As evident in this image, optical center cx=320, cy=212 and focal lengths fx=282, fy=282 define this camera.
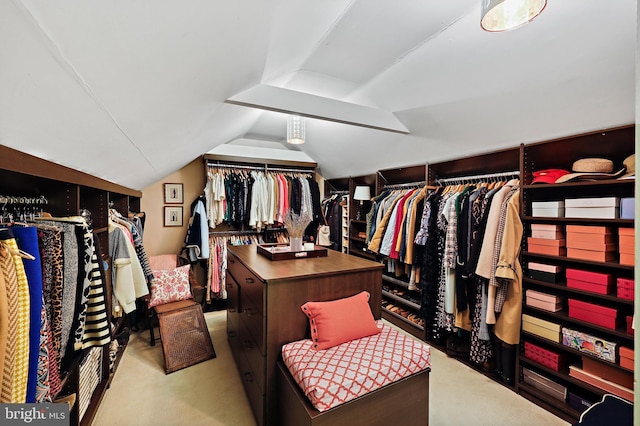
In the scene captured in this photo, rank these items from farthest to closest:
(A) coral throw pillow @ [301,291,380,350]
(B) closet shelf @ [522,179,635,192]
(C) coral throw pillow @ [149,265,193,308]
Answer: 1. (C) coral throw pillow @ [149,265,193,308]
2. (B) closet shelf @ [522,179,635,192]
3. (A) coral throw pillow @ [301,291,380,350]

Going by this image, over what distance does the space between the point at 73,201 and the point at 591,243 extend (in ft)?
10.0

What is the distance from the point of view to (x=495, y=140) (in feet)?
7.64

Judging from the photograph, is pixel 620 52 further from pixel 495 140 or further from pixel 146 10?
pixel 146 10

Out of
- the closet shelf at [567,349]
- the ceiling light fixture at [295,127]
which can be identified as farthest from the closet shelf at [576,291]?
the ceiling light fixture at [295,127]

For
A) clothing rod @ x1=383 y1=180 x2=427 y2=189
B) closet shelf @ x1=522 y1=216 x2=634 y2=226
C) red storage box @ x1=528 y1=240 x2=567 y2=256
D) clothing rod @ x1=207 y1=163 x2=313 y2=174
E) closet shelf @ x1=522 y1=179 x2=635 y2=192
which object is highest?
clothing rod @ x1=207 y1=163 x2=313 y2=174

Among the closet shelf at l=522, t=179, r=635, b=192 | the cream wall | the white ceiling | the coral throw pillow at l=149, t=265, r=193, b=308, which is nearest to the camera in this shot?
the white ceiling

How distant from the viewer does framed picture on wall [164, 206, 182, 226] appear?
381 centimetres

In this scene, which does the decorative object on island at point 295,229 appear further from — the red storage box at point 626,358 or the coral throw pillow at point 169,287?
the red storage box at point 626,358

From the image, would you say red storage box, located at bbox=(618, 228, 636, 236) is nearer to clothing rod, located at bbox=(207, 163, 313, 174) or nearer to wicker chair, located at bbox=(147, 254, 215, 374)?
→ wicker chair, located at bbox=(147, 254, 215, 374)

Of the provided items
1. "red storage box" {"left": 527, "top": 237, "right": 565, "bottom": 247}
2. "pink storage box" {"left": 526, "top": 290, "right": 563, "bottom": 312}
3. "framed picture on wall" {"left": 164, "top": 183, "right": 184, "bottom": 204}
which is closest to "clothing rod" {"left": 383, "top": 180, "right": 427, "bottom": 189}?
"red storage box" {"left": 527, "top": 237, "right": 565, "bottom": 247}

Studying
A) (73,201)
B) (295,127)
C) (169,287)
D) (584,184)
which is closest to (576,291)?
(584,184)

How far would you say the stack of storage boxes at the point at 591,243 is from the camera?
5.78 feet

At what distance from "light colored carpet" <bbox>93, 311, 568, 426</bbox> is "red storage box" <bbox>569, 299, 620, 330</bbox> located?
72 cm

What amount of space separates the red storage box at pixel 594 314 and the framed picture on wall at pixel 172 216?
13.7 ft
